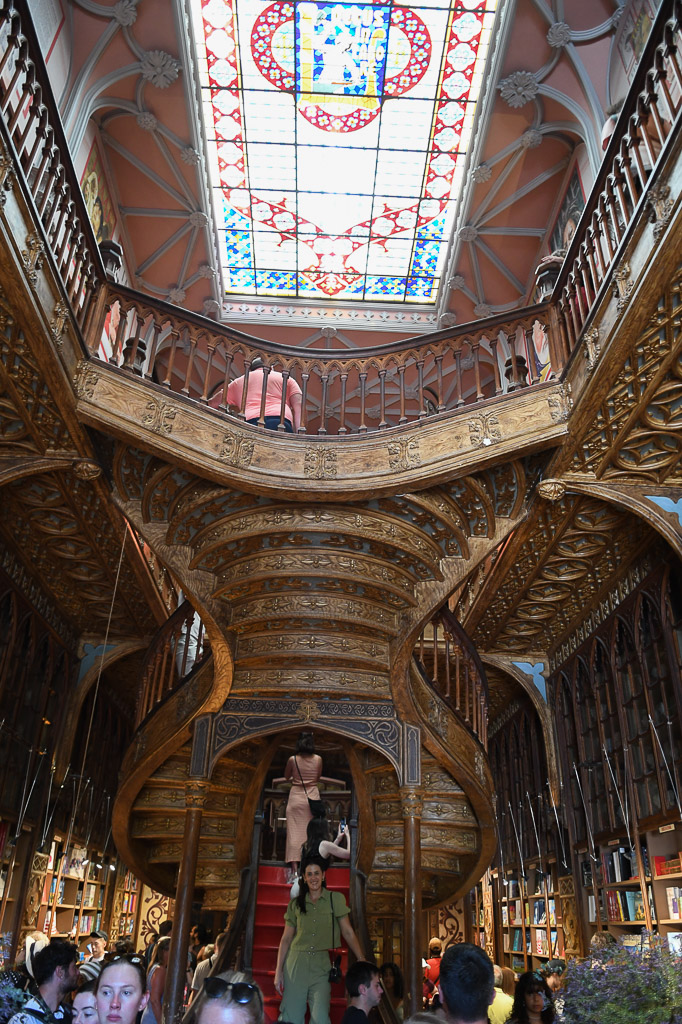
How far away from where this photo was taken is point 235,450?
4.90 m

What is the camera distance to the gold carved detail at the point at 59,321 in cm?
426

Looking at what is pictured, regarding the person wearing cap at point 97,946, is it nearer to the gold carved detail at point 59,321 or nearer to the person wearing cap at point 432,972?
the person wearing cap at point 432,972

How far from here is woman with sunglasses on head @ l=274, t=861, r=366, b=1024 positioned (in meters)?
3.97

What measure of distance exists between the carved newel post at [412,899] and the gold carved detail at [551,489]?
274cm

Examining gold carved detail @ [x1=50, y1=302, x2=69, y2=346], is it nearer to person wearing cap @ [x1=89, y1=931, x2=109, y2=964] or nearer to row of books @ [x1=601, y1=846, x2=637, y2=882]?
person wearing cap @ [x1=89, y1=931, x2=109, y2=964]

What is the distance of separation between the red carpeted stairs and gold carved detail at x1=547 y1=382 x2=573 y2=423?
4.63m

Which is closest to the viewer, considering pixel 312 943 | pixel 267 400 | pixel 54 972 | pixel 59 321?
pixel 54 972

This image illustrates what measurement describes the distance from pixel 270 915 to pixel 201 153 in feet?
28.0

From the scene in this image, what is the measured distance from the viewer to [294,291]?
10984mm

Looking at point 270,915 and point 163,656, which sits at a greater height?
point 163,656

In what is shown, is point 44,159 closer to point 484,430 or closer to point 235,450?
point 235,450

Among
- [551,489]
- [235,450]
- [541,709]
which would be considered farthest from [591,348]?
[541,709]

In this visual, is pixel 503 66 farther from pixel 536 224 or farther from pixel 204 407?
pixel 204 407

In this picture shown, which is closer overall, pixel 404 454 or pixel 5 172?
pixel 5 172
